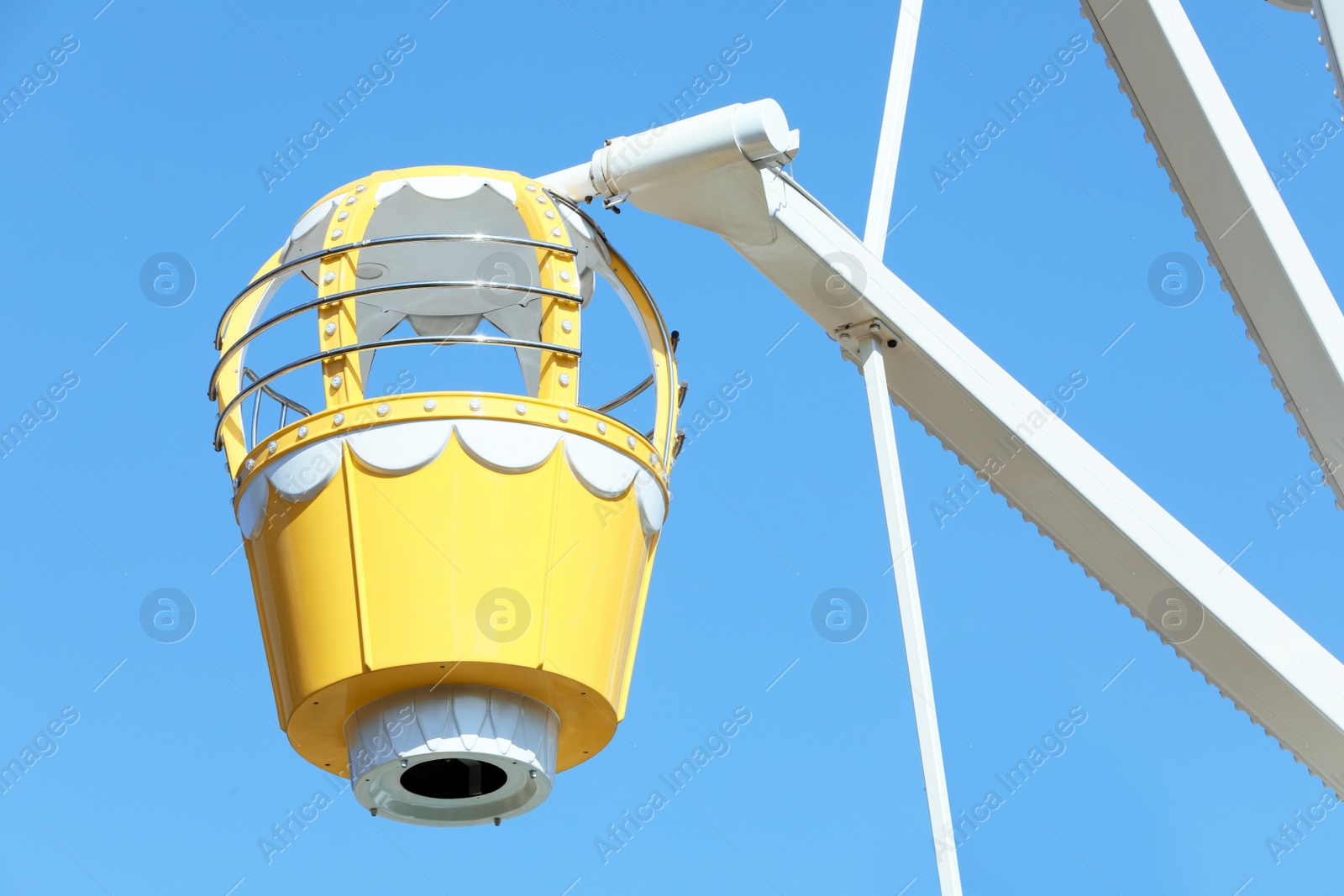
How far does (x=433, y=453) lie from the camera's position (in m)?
5.96

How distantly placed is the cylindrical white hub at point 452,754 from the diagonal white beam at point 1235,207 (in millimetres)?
3167

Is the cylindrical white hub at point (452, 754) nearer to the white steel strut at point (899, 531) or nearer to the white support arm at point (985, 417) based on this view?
the white steel strut at point (899, 531)

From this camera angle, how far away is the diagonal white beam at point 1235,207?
22.5ft

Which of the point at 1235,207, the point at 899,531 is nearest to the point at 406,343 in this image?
the point at 899,531

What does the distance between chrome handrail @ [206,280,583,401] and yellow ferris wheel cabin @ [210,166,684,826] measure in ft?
0.04

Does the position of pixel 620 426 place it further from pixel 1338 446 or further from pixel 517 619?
pixel 1338 446

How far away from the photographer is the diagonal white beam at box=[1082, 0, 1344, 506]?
686 centimetres

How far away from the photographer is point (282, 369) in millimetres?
6301

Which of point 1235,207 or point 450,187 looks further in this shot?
point 1235,207

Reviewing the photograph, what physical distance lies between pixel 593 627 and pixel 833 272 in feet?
5.82

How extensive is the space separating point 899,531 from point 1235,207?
199cm

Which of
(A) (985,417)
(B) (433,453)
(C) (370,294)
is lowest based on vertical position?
(A) (985,417)

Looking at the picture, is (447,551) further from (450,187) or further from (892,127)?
(892,127)

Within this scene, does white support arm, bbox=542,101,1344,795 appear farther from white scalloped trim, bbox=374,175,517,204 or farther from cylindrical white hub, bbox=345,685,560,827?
cylindrical white hub, bbox=345,685,560,827
